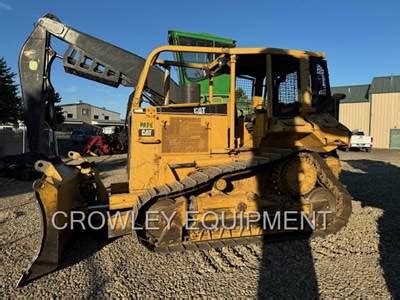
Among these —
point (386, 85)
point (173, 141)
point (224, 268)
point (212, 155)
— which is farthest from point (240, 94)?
point (386, 85)

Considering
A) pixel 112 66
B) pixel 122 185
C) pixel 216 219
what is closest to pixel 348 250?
pixel 216 219

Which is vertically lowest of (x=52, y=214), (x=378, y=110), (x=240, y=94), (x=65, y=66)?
(x=52, y=214)

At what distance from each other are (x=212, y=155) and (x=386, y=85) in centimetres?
4288

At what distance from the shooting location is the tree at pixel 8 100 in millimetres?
27781

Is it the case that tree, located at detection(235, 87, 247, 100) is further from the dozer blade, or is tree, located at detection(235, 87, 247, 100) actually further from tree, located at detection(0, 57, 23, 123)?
tree, located at detection(0, 57, 23, 123)

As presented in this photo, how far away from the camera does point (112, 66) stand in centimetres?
718

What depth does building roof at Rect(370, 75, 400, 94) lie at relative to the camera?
138 ft

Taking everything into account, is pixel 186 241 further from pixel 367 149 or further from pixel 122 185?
pixel 367 149

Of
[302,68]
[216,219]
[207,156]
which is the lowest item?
[216,219]

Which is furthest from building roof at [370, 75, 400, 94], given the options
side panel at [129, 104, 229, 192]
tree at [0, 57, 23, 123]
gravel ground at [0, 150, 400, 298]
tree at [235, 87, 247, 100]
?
side panel at [129, 104, 229, 192]

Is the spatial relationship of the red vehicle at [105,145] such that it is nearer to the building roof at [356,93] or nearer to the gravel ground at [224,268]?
the gravel ground at [224,268]

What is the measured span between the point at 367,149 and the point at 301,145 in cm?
3018

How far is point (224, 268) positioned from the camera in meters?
5.10

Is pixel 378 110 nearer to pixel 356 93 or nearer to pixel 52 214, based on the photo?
pixel 356 93
